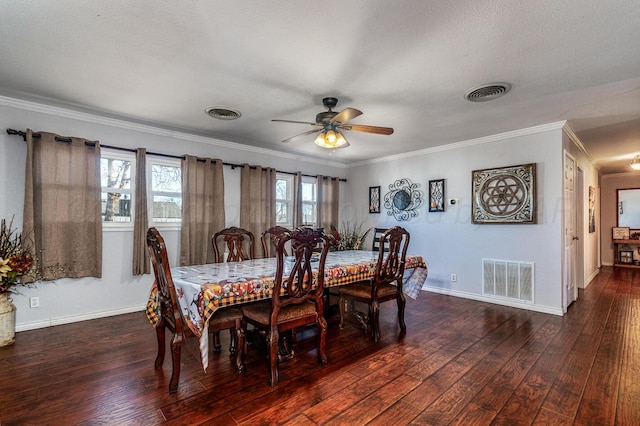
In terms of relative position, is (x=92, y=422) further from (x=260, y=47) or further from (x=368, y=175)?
(x=368, y=175)

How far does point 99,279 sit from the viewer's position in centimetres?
362

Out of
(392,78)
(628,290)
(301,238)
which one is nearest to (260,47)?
(392,78)

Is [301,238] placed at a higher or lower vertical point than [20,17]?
lower

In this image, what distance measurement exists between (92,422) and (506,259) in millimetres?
4700

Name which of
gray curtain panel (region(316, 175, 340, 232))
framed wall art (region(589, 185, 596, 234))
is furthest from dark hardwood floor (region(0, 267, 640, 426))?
framed wall art (region(589, 185, 596, 234))

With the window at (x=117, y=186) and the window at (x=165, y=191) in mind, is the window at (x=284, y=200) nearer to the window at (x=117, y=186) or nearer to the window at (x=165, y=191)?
the window at (x=165, y=191)

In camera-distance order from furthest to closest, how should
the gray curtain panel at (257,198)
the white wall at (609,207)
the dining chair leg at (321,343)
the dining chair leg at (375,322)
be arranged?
the white wall at (609,207) → the gray curtain panel at (257,198) → the dining chair leg at (375,322) → the dining chair leg at (321,343)

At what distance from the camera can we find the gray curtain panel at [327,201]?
5.96 m

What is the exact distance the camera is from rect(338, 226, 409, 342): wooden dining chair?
2.94 metres

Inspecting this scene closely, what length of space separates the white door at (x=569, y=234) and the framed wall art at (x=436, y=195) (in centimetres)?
158

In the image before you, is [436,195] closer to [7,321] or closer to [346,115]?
[346,115]

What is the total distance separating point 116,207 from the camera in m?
3.78

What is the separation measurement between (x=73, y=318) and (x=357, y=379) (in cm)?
334

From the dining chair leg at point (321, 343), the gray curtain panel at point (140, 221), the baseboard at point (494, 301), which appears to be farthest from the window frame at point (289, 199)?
the dining chair leg at point (321, 343)
